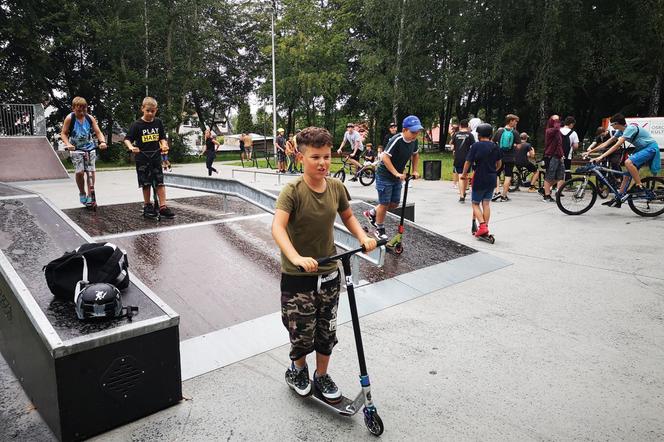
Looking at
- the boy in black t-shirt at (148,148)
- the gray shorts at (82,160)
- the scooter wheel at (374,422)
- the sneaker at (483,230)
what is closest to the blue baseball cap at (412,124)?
the sneaker at (483,230)

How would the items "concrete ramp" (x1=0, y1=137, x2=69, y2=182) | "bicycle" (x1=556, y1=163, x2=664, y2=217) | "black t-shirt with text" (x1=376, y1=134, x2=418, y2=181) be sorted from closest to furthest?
"black t-shirt with text" (x1=376, y1=134, x2=418, y2=181) → "bicycle" (x1=556, y1=163, x2=664, y2=217) → "concrete ramp" (x1=0, y1=137, x2=69, y2=182)

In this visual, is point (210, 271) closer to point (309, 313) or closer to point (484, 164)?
point (309, 313)

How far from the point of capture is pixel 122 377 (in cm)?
260

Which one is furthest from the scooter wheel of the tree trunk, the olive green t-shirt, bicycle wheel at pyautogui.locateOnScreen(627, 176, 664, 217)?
the tree trunk

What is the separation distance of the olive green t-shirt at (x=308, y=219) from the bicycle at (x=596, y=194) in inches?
334

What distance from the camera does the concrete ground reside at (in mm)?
2625

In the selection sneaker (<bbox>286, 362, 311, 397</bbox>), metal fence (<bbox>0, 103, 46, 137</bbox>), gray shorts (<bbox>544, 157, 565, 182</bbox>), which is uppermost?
metal fence (<bbox>0, 103, 46, 137</bbox>)

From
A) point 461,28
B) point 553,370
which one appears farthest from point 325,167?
point 461,28

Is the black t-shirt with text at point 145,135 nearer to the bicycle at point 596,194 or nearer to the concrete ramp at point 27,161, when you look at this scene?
the bicycle at point 596,194

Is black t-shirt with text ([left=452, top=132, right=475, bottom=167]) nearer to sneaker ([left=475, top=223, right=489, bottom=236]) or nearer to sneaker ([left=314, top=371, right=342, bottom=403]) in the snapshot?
sneaker ([left=475, top=223, right=489, bottom=236])

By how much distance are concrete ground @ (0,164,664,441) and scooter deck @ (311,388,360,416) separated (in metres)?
0.06

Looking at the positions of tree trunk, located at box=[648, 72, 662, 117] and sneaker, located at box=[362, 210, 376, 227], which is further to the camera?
tree trunk, located at box=[648, 72, 662, 117]

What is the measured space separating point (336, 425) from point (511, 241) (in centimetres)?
565

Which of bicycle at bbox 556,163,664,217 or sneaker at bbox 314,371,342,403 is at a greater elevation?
bicycle at bbox 556,163,664,217
